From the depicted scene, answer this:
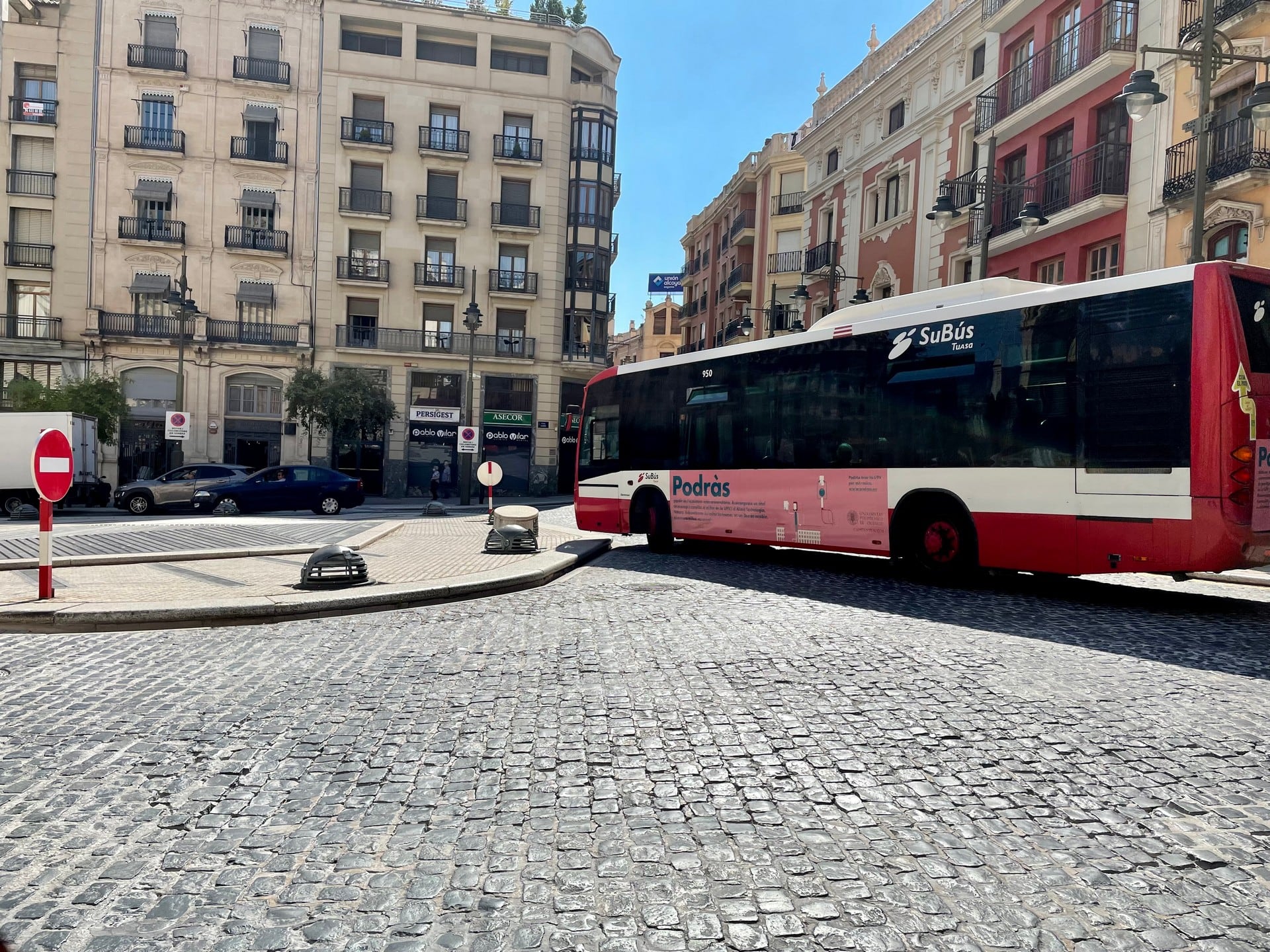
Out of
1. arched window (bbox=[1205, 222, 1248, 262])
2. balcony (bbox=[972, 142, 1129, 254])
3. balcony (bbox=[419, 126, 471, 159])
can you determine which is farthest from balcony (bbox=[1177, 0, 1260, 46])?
balcony (bbox=[419, 126, 471, 159])

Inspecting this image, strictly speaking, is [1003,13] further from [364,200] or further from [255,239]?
[255,239]

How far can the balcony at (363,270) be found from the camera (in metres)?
37.7

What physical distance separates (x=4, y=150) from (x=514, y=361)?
21.0 metres

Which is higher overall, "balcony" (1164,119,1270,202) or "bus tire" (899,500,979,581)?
"balcony" (1164,119,1270,202)

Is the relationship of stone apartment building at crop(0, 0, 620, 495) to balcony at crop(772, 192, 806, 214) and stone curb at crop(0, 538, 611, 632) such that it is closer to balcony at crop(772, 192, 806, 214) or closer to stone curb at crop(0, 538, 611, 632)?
balcony at crop(772, 192, 806, 214)

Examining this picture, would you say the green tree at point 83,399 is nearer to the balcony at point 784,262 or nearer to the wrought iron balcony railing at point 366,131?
the wrought iron balcony railing at point 366,131

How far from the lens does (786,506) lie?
→ 1200 centimetres

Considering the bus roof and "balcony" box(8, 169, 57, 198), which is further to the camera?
"balcony" box(8, 169, 57, 198)

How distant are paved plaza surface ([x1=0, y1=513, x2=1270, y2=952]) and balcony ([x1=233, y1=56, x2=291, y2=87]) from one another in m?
36.4

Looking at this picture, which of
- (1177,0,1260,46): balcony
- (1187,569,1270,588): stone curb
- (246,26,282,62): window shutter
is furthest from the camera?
(246,26,282,62): window shutter

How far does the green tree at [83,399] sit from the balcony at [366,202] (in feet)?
38.7

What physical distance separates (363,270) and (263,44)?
32.4 feet

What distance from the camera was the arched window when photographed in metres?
16.0

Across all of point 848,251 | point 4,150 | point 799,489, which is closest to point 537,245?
point 848,251
